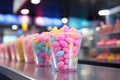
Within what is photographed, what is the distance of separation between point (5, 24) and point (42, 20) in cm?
167

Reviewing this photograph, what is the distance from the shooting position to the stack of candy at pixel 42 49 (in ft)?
4.33

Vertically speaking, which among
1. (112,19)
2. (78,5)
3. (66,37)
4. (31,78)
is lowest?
(31,78)

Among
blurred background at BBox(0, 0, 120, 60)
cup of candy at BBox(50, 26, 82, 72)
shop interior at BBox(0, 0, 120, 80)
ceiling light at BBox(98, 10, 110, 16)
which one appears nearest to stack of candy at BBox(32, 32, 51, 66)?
cup of candy at BBox(50, 26, 82, 72)

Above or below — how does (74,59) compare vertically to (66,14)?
below

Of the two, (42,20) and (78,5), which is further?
(42,20)

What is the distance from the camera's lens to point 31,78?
2.26 feet

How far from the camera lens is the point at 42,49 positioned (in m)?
1.34

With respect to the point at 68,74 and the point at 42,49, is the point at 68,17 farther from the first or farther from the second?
the point at 68,74

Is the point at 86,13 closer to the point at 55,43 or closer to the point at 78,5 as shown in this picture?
the point at 78,5

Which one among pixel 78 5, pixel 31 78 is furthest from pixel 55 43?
pixel 78 5

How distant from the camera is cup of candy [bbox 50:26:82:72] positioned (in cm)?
98

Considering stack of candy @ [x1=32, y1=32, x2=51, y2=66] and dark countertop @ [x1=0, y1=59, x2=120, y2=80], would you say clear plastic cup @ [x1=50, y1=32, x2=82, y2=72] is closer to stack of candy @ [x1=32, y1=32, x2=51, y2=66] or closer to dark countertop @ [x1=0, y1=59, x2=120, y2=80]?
dark countertop @ [x1=0, y1=59, x2=120, y2=80]

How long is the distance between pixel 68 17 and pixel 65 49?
31.5 feet

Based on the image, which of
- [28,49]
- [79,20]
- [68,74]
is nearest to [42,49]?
[28,49]
